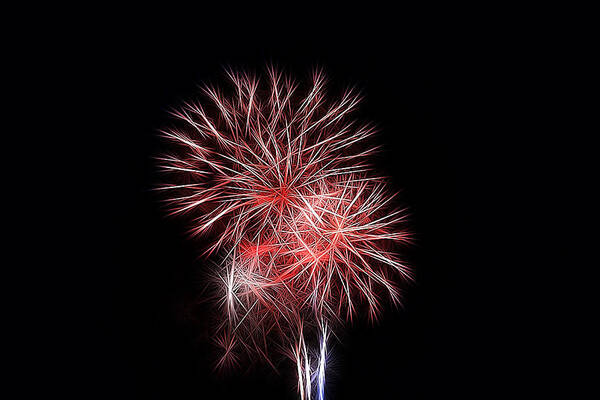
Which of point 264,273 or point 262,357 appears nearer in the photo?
point 264,273

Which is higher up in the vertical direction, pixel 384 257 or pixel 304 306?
pixel 384 257

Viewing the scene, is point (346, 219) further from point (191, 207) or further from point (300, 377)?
point (300, 377)

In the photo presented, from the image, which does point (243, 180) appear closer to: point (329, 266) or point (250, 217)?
point (250, 217)

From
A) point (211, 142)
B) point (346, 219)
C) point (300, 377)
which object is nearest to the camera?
point (346, 219)

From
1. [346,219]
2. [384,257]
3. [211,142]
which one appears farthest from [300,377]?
[211,142]

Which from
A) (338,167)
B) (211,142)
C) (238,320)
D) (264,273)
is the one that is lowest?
(238,320)

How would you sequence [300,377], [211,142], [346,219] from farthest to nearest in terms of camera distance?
[300,377] → [211,142] → [346,219]
